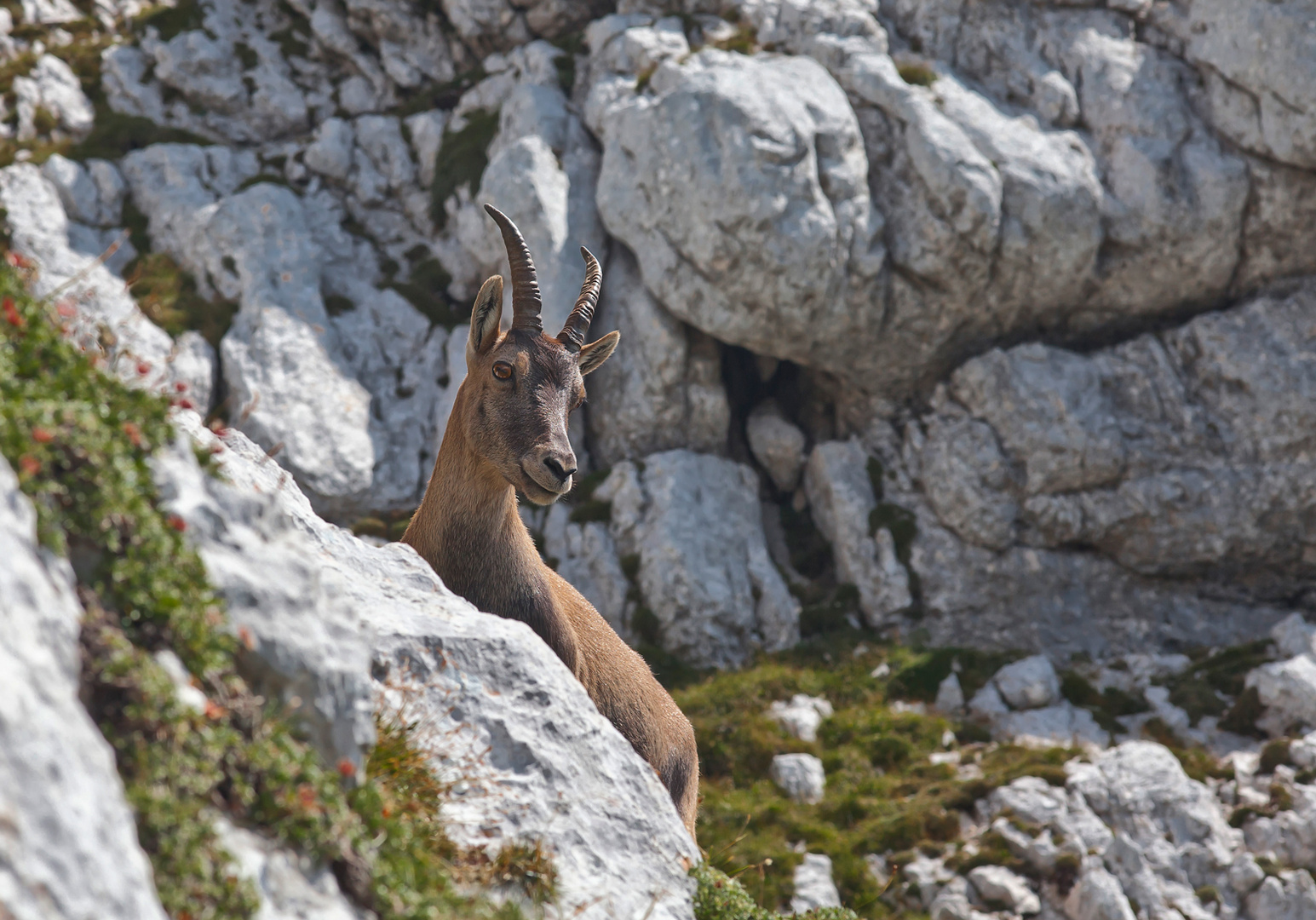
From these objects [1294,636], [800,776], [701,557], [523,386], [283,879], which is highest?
[283,879]

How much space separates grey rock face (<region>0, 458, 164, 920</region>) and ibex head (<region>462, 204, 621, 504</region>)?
6133 millimetres

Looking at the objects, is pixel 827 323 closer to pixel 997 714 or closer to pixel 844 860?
pixel 997 714

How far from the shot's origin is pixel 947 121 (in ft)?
94.0

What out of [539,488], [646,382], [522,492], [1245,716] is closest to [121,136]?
[646,382]

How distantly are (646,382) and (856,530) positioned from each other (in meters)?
7.36

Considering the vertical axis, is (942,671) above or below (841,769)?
above

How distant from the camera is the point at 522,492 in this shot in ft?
34.5

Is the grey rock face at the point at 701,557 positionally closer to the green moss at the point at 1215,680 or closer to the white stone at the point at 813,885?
the white stone at the point at 813,885

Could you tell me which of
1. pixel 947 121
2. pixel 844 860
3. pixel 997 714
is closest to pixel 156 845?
pixel 844 860

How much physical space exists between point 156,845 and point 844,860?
17.1 metres

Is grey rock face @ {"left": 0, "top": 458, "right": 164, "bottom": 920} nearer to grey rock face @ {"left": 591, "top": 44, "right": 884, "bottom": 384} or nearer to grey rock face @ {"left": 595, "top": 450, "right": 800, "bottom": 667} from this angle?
grey rock face @ {"left": 595, "top": 450, "right": 800, "bottom": 667}

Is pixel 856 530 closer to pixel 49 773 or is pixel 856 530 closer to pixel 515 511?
pixel 515 511

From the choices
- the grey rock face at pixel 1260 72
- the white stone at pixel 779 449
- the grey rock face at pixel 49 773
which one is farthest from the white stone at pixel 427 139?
the grey rock face at pixel 49 773

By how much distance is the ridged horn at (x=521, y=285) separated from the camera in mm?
11102
